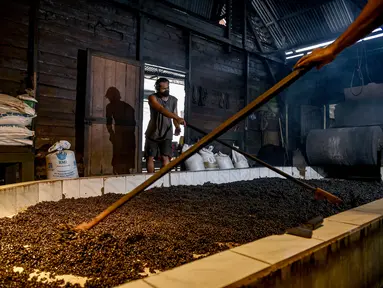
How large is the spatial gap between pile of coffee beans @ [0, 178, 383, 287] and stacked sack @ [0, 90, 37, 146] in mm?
1545

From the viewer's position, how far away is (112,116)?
4.55m

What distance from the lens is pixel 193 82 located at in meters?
5.96

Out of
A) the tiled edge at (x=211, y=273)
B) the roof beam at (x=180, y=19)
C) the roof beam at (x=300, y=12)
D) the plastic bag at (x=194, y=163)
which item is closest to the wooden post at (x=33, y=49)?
the roof beam at (x=180, y=19)

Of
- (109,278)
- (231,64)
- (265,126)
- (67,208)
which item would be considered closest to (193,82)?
(231,64)

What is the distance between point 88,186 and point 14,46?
108 inches

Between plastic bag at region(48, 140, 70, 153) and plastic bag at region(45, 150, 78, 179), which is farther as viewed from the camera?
plastic bag at region(48, 140, 70, 153)

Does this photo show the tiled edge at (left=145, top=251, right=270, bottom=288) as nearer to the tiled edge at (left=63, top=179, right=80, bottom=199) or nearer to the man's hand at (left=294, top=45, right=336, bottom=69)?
the man's hand at (left=294, top=45, right=336, bottom=69)

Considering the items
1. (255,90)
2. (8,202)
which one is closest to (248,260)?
(8,202)

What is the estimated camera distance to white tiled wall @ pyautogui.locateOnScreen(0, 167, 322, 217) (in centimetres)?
201

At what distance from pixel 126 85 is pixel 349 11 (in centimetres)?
612

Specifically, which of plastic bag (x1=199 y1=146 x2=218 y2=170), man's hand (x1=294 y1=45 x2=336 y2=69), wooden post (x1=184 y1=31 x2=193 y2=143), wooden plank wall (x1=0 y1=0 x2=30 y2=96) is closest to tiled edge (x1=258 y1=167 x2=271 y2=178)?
plastic bag (x1=199 y1=146 x2=218 y2=170)

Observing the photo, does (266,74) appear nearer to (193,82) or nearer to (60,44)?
(193,82)

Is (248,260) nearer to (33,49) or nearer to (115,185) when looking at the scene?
(115,185)

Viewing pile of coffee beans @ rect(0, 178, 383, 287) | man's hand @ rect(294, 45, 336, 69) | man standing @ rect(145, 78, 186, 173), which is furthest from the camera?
man standing @ rect(145, 78, 186, 173)
